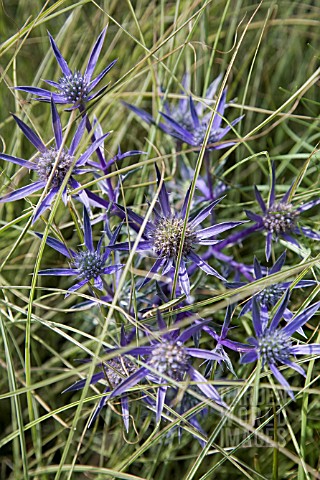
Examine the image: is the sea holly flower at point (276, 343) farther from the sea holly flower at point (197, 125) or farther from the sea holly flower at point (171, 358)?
the sea holly flower at point (197, 125)

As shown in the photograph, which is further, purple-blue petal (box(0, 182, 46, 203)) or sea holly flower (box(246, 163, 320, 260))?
sea holly flower (box(246, 163, 320, 260))

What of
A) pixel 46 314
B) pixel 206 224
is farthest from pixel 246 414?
pixel 46 314

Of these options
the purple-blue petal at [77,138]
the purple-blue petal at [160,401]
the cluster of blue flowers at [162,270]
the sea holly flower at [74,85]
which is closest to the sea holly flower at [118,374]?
the cluster of blue flowers at [162,270]

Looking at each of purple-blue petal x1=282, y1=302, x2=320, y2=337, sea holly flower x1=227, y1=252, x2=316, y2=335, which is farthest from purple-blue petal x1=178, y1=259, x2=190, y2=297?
purple-blue petal x1=282, y1=302, x2=320, y2=337

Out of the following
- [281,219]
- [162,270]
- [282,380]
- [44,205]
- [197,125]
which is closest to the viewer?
[282,380]

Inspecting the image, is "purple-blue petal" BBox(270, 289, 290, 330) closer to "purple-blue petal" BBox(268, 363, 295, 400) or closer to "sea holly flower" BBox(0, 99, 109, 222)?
"purple-blue petal" BBox(268, 363, 295, 400)

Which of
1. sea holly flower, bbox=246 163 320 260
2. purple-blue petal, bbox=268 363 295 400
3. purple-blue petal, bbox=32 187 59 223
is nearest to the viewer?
purple-blue petal, bbox=268 363 295 400

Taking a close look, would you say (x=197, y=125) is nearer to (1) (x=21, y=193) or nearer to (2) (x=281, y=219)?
(2) (x=281, y=219)

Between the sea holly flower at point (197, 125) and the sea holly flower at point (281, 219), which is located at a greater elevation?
the sea holly flower at point (197, 125)

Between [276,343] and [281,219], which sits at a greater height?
[281,219]

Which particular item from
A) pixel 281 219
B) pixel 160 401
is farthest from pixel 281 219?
pixel 160 401

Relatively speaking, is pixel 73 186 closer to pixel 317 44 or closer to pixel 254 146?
pixel 254 146

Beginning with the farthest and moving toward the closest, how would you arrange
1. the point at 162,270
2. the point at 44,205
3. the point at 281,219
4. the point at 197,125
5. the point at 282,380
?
the point at 197,125
the point at 281,219
the point at 162,270
the point at 44,205
the point at 282,380
